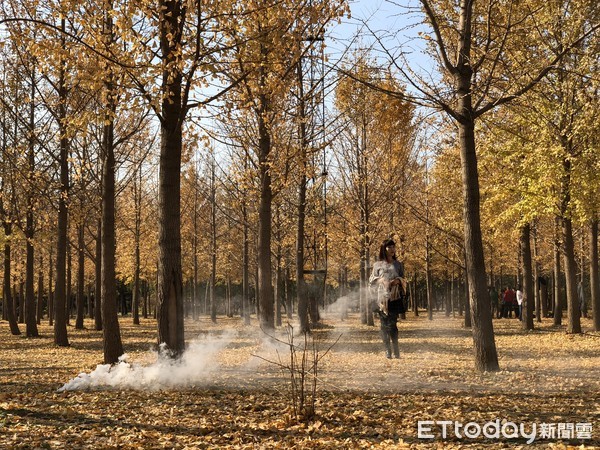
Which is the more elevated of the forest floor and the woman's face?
the woman's face

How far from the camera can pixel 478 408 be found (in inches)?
225

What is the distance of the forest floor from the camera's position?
15.5ft

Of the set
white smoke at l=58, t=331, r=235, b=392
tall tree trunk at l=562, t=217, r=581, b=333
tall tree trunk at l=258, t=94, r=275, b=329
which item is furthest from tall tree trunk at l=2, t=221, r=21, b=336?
tall tree trunk at l=562, t=217, r=581, b=333

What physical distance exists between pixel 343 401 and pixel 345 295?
34.6 m

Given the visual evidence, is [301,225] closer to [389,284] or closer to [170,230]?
[389,284]

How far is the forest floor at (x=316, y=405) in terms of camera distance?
15.5ft

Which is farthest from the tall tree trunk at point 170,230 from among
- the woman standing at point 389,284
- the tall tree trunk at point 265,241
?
the tall tree trunk at point 265,241

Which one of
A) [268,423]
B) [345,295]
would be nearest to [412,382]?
[268,423]

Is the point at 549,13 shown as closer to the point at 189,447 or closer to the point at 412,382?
the point at 412,382

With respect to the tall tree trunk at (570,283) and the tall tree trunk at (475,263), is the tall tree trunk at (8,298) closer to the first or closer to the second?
the tall tree trunk at (475,263)

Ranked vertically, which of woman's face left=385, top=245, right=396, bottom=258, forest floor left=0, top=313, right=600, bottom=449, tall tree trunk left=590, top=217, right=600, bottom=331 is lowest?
forest floor left=0, top=313, right=600, bottom=449

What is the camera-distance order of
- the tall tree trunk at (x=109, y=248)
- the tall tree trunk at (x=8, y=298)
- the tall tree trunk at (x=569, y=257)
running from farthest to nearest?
1. the tall tree trunk at (x=8, y=298)
2. the tall tree trunk at (x=569, y=257)
3. the tall tree trunk at (x=109, y=248)

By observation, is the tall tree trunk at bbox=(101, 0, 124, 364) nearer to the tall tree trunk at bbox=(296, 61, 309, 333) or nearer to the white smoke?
the white smoke

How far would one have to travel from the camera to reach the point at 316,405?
240 inches
